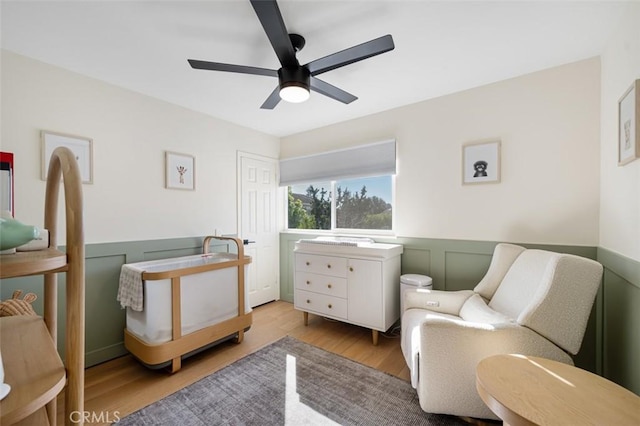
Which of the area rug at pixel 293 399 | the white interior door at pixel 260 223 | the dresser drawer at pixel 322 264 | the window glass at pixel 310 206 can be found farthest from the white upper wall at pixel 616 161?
the white interior door at pixel 260 223

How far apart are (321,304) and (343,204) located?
50.4 inches

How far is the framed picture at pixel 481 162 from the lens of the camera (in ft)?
7.47

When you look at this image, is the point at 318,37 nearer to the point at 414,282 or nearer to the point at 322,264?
the point at 322,264

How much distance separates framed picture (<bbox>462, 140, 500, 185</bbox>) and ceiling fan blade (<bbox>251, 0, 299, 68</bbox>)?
1.77 m

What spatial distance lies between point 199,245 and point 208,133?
1279mm

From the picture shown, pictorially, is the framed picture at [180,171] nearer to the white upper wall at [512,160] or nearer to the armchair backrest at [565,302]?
the white upper wall at [512,160]

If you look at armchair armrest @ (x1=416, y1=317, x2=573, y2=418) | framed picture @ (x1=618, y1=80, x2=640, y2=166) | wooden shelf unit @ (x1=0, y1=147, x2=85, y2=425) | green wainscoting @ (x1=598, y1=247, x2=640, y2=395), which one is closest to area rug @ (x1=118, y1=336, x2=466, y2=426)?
armchair armrest @ (x1=416, y1=317, x2=573, y2=418)

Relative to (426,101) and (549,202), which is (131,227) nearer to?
(426,101)

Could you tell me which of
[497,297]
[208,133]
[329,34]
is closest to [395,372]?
[497,297]

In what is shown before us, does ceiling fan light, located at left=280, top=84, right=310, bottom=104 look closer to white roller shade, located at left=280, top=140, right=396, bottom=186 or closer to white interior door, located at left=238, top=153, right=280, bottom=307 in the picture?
white roller shade, located at left=280, top=140, right=396, bottom=186

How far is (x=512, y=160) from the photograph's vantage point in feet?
7.28

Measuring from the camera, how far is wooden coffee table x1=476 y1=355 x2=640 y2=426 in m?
0.87

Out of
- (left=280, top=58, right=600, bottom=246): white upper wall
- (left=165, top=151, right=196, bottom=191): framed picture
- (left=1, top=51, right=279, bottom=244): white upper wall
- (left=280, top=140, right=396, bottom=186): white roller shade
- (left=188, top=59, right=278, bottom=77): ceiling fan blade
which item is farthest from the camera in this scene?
(left=280, top=140, right=396, bottom=186): white roller shade

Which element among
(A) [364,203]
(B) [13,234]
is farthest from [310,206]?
(B) [13,234]
